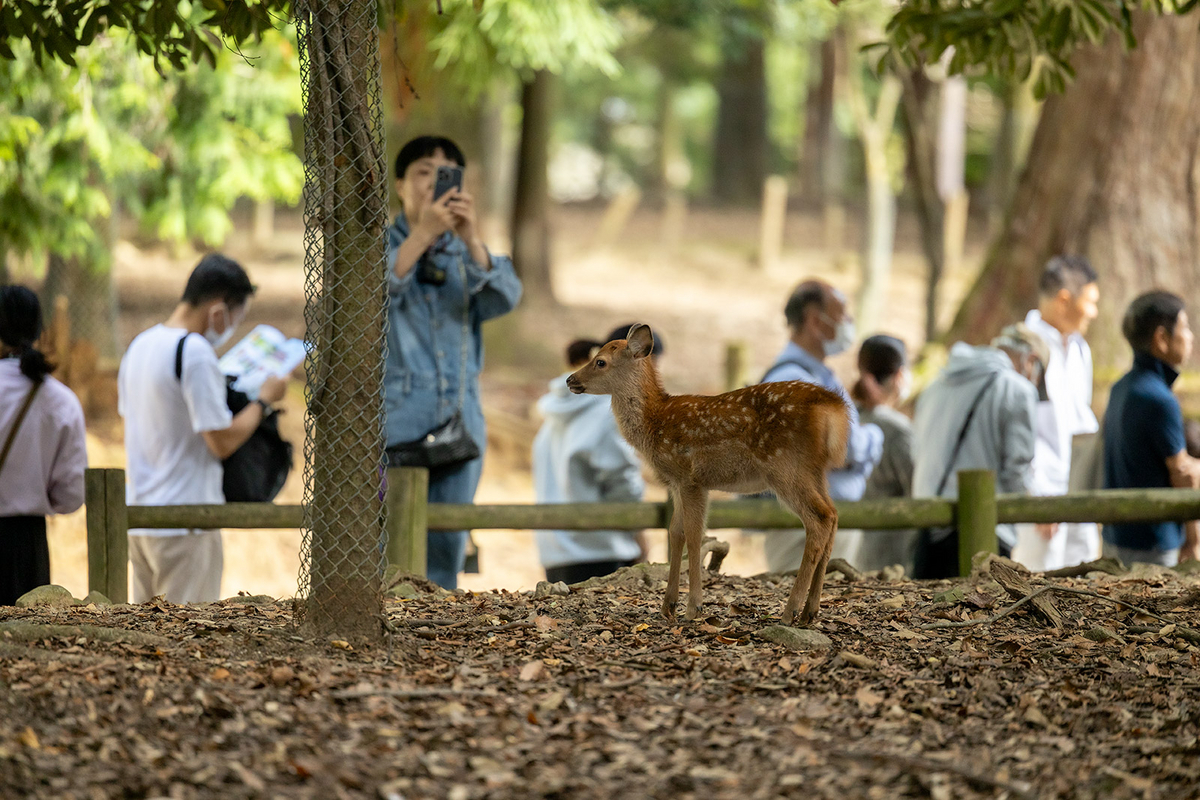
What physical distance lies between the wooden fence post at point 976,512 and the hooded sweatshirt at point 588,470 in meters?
1.91

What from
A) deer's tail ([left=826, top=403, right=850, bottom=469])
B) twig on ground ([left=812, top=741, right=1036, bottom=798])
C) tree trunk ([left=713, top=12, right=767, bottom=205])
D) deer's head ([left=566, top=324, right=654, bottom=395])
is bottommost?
twig on ground ([left=812, top=741, right=1036, bottom=798])

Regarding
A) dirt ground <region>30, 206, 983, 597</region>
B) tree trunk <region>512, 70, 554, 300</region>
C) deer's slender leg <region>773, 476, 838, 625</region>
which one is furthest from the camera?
tree trunk <region>512, 70, 554, 300</region>

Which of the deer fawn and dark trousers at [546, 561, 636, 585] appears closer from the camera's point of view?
the deer fawn

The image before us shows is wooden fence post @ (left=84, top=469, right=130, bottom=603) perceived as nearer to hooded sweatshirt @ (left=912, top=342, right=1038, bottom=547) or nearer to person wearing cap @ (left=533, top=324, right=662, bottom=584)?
person wearing cap @ (left=533, top=324, right=662, bottom=584)

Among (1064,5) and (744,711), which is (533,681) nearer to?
(744,711)

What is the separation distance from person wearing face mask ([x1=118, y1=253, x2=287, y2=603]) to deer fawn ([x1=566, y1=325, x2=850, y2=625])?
224 centimetres

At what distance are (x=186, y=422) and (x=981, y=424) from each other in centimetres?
436

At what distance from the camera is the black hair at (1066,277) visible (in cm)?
802

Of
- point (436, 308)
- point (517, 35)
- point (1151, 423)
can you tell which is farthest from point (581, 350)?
point (517, 35)

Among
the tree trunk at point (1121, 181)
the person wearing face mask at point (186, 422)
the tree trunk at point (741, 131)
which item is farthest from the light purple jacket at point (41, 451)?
the tree trunk at point (741, 131)

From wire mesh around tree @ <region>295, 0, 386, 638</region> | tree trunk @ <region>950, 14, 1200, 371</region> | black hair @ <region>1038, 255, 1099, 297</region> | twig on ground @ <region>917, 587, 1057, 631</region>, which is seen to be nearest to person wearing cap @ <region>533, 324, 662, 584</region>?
black hair @ <region>1038, 255, 1099, 297</region>

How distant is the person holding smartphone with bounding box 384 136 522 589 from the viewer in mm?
6367

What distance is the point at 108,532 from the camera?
6.45 m

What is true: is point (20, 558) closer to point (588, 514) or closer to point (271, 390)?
point (271, 390)
